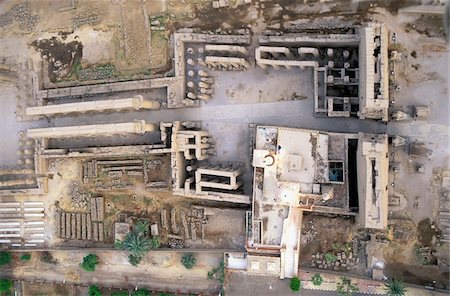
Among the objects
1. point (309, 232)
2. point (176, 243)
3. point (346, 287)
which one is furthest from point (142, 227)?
point (346, 287)

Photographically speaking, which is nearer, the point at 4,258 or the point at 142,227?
the point at 142,227

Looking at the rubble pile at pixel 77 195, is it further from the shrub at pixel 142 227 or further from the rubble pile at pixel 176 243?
the rubble pile at pixel 176 243

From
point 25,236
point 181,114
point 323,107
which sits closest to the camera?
point 323,107

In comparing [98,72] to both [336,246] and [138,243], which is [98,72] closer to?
[138,243]

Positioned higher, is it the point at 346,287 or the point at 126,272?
the point at 126,272

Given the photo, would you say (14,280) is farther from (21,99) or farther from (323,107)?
(323,107)

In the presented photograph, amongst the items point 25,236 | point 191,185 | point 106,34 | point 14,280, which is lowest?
point 14,280

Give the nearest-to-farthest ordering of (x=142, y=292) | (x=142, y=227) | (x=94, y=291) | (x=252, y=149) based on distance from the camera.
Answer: (x=252, y=149) → (x=142, y=227) → (x=142, y=292) → (x=94, y=291)

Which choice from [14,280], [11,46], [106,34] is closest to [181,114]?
[106,34]

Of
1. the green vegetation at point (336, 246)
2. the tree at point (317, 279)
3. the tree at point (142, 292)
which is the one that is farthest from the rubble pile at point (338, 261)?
the tree at point (142, 292)
